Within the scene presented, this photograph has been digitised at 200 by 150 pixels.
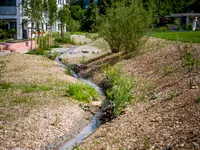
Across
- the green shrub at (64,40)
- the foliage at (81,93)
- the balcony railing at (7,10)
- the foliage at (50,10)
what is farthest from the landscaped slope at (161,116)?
the balcony railing at (7,10)

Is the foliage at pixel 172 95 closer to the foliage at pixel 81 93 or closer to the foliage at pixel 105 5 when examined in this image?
the foliage at pixel 81 93

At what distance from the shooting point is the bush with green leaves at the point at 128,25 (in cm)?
2173

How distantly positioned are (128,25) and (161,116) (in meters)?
12.5

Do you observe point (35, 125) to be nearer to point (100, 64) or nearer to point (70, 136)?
point (70, 136)

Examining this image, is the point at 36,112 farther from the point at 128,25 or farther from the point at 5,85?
the point at 128,25

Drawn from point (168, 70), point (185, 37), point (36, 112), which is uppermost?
point (185, 37)

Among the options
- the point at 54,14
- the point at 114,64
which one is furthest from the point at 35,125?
the point at 54,14

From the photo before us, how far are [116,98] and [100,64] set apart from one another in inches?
429

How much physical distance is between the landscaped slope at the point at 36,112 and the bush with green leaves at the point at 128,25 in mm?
5817

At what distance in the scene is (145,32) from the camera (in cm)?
2214

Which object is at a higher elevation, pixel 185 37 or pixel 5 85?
pixel 185 37

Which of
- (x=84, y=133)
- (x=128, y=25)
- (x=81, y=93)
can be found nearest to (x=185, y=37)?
(x=128, y=25)

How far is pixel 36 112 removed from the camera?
38.6 ft

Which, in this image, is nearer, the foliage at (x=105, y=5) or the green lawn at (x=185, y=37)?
the green lawn at (x=185, y=37)
